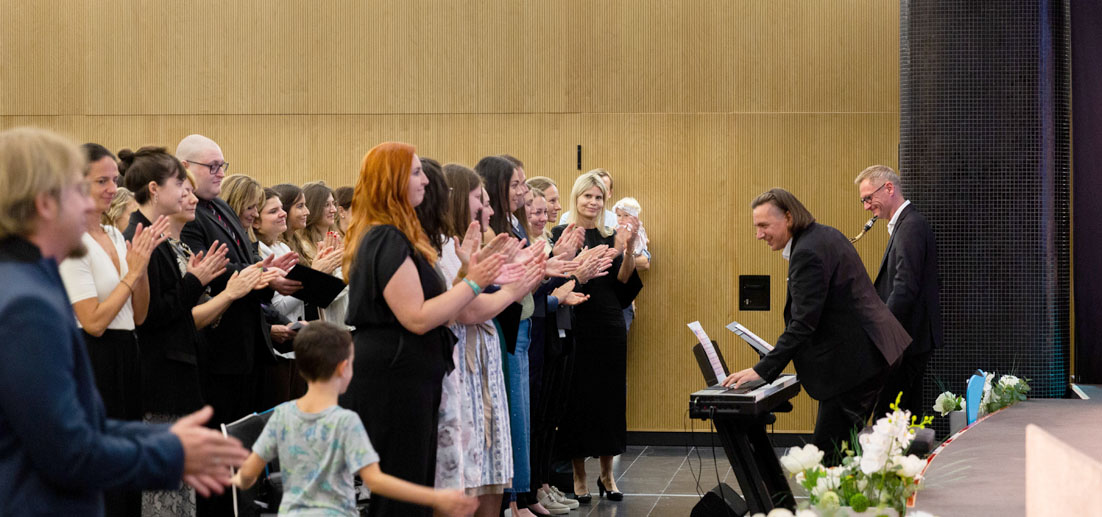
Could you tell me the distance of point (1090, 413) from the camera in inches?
205

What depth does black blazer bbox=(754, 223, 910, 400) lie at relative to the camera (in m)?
4.50

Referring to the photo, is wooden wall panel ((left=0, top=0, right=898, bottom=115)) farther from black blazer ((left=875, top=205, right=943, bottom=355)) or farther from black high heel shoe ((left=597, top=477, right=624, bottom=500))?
black high heel shoe ((left=597, top=477, right=624, bottom=500))

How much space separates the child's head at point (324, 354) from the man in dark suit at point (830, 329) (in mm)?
2084

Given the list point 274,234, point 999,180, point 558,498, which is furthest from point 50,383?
point 999,180

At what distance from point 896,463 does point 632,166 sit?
5.12 m

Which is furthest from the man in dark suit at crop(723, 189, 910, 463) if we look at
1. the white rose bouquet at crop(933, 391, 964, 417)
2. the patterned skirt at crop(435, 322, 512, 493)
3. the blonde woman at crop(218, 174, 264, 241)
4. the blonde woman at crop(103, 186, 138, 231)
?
the blonde woman at crop(103, 186, 138, 231)

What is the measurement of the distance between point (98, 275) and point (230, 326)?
0.78 metres

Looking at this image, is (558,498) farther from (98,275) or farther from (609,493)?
(98,275)

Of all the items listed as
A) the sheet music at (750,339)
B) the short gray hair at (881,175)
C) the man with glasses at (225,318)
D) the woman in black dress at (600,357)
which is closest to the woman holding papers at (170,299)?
the man with glasses at (225,318)

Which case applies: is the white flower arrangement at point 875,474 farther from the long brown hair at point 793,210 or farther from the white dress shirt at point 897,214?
the white dress shirt at point 897,214

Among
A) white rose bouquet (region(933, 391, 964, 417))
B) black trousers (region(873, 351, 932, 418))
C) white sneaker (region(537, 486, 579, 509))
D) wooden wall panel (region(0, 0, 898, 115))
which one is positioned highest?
wooden wall panel (region(0, 0, 898, 115))

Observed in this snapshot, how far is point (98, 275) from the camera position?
3.54 meters

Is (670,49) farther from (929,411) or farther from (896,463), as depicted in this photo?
(896,463)

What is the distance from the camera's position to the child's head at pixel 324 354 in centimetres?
282
